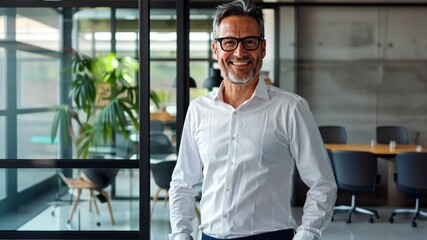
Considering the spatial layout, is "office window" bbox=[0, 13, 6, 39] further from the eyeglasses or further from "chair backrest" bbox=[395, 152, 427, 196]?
"chair backrest" bbox=[395, 152, 427, 196]

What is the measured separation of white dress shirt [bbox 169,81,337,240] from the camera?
1706 millimetres

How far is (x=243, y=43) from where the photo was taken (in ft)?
5.59

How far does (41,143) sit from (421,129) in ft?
18.7

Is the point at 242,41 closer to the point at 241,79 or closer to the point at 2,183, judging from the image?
the point at 241,79

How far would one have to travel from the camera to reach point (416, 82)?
7.00 m

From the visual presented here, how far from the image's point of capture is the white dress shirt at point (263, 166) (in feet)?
5.60

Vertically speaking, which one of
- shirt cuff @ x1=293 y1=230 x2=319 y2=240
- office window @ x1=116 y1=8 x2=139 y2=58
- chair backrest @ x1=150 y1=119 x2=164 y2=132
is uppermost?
office window @ x1=116 y1=8 x2=139 y2=58

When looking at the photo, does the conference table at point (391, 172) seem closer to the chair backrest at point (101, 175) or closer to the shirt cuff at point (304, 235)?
the chair backrest at point (101, 175)

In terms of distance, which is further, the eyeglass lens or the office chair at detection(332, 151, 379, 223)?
the office chair at detection(332, 151, 379, 223)

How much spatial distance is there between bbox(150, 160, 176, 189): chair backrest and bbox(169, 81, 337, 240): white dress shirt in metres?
1.65

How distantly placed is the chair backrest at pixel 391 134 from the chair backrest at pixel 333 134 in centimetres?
53

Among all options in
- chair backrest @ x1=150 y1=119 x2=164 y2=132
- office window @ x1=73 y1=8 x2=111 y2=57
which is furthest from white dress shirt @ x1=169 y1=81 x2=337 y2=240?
chair backrest @ x1=150 y1=119 x2=164 y2=132

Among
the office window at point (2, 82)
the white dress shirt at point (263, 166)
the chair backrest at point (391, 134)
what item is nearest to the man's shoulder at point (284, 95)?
the white dress shirt at point (263, 166)

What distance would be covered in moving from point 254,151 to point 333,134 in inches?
213
